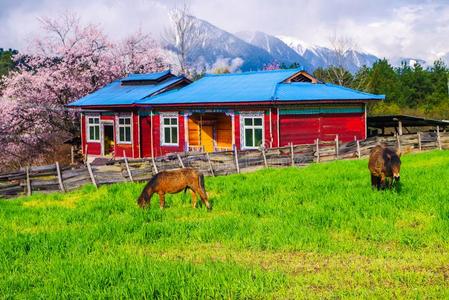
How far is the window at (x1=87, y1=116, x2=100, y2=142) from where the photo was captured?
3447cm

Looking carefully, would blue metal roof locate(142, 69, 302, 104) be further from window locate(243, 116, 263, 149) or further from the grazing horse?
the grazing horse

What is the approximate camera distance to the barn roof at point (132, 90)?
1231 inches

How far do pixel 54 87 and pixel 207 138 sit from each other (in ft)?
43.8

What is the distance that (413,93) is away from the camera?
67.8 metres

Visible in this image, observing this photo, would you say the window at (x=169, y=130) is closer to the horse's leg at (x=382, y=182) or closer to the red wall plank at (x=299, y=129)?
the red wall plank at (x=299, y=129)

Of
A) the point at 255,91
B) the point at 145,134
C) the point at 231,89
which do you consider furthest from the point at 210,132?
the point at 255,91

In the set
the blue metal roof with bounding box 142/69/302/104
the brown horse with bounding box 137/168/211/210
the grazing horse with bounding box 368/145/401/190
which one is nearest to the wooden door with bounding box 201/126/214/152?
the blue metal roof with bounding box 142/69/302/104

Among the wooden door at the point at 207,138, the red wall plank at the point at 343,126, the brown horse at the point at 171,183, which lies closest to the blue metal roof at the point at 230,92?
the red wall plank at the point at 343,126

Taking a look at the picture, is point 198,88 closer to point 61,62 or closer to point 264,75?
point 264,75

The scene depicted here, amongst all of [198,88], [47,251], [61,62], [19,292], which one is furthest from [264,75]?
[19,292]

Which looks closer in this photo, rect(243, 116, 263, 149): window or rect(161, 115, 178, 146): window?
rect(243, 116, 263, 149): window

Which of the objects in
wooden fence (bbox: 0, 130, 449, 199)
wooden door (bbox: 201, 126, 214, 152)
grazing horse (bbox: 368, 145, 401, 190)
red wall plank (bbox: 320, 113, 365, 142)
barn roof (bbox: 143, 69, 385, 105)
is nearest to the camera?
grazing horse (bbox: 368, 145, 401, 190)

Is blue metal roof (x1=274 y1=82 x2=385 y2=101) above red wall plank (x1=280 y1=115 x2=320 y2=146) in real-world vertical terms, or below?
above

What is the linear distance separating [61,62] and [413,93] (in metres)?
45.8
